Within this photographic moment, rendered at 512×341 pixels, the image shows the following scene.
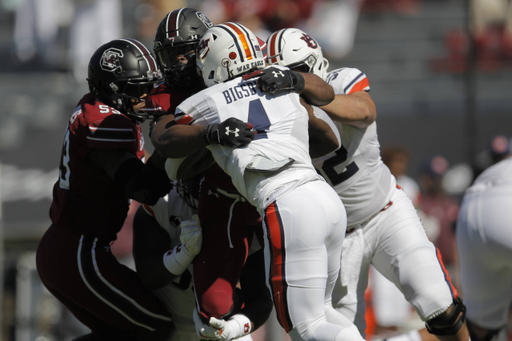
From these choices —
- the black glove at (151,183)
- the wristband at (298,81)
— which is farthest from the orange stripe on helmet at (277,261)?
the black glove at (151,183)

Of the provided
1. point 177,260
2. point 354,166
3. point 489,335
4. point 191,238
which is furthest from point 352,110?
point 489,335

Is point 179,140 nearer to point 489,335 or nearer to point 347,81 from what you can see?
point 347,81

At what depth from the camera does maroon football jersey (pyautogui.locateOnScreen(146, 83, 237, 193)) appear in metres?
3.54

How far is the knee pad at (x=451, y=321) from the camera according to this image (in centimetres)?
376

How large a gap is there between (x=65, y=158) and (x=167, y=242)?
0.74 meters

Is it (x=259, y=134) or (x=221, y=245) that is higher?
(x=259, y=134)

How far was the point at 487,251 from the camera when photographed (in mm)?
4273

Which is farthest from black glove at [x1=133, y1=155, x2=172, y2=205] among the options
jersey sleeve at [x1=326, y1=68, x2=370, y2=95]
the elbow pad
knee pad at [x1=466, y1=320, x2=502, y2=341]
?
knee pad at [x1=466, y1=320, x2=502, y2=341]

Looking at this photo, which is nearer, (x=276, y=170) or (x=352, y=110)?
(x=276, y=170)

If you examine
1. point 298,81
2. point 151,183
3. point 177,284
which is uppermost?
point 298,81

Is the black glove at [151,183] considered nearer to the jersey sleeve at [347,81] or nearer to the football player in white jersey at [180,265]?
the football player in white jersey at [180,265]

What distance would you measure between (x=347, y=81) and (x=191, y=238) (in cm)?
117

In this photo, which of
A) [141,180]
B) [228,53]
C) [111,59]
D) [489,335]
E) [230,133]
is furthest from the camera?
[489,335]

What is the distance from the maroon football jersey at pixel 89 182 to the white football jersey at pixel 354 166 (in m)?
1.05
